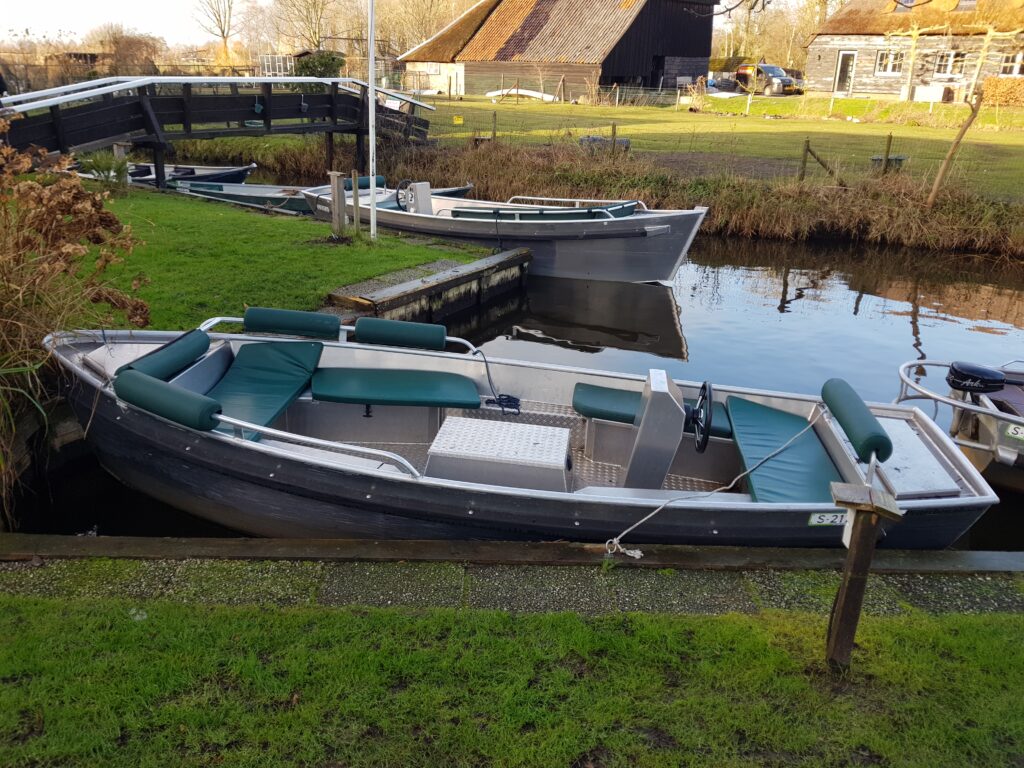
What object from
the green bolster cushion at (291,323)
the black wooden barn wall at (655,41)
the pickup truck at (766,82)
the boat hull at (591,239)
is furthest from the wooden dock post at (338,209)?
the pickup truck at (766,82)

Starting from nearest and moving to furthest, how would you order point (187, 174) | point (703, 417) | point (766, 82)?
point (703, 417) → point (187, 174) → point (766, 82)

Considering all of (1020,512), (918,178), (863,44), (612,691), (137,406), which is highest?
(863,44)

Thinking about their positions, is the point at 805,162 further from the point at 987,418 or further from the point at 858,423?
the point at 858,423

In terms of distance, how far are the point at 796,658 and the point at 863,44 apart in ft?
139

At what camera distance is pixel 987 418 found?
6941 millimetres

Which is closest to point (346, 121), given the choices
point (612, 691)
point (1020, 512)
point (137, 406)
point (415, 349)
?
point (415, 349)

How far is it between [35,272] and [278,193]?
13.1 meters

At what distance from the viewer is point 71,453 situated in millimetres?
6766

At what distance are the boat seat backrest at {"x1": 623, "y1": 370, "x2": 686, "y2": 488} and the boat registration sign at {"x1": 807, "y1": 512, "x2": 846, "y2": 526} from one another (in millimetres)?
964

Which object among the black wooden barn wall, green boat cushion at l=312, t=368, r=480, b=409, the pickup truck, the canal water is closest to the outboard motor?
the canal water

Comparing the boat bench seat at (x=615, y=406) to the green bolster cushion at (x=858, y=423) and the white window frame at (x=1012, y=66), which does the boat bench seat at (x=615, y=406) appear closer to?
the green bolster cushion at (x=858, y=423)

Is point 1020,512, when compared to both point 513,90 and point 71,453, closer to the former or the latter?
point 71,453

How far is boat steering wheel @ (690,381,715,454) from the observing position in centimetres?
540

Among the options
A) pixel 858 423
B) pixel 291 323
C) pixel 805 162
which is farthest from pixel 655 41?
pixel 858 423
